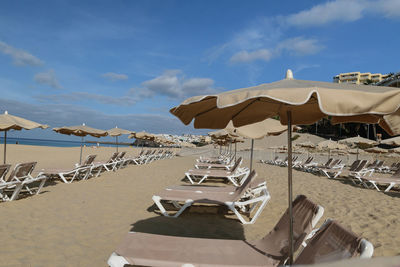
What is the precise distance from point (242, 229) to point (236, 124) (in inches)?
64.2

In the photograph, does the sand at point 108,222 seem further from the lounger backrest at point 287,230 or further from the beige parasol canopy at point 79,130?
the beige parasol canopy at point 79,130

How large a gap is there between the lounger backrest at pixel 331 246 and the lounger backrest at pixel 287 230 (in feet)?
0.63

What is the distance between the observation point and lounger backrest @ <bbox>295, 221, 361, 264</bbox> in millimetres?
1637

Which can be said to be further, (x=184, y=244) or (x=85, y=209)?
(x=85, y=209)

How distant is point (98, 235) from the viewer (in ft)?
11.8

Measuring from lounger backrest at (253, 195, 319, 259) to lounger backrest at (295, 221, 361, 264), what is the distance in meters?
0.19

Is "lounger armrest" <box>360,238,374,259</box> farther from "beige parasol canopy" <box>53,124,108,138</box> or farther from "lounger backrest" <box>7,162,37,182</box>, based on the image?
"beige parasol canopy" <box>53,124,108,138</box>

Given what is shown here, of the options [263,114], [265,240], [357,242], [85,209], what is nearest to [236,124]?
[263,114]

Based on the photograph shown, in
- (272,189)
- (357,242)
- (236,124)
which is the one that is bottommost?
(272,189)

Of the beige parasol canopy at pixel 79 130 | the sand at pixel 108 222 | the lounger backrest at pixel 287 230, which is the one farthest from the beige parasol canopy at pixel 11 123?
the lounger backrest at pixel 287 230

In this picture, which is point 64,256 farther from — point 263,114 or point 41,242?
point 263,114

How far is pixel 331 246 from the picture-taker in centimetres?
184

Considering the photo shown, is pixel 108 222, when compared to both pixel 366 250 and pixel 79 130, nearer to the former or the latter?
pixel 366 250

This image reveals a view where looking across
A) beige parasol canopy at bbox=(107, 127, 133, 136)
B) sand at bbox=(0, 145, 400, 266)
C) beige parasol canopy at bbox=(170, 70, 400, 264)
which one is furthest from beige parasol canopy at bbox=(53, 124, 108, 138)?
beige parasol canopy at bbox=(170, 70, 400, 264)
